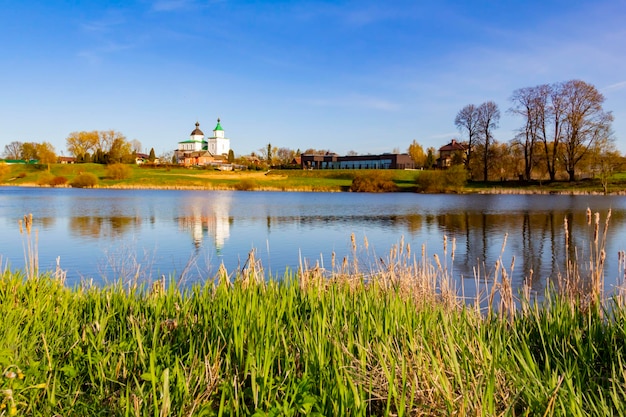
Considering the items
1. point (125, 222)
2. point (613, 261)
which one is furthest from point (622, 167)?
point (125, 222)

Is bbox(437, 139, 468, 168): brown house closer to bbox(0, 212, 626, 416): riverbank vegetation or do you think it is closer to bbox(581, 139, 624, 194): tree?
bbox(581, 139, 624, 194): tree

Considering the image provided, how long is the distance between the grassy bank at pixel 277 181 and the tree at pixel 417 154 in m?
39.0

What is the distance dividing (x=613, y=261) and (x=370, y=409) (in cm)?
1440

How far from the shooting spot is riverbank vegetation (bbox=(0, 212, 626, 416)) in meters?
3.26

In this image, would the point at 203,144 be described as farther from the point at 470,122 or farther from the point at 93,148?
the point at 470,122

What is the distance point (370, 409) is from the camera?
337 cm

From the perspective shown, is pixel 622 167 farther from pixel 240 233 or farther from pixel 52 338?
pixel 52 338

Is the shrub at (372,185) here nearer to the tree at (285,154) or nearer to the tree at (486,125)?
the tree at (486,125)

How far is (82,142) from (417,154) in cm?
9092

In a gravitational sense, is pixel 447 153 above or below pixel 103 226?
above


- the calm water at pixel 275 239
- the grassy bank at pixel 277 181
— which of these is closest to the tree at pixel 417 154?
the grassy bank at pixel 277 181

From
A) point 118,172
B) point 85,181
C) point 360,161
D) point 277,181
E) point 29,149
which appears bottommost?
point 277,181

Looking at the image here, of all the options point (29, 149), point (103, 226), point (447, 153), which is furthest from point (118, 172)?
point (447, 153)

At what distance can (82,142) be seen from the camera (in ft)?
416
